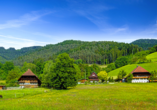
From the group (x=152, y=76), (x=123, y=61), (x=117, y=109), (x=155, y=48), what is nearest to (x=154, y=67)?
(x=152, y=76)

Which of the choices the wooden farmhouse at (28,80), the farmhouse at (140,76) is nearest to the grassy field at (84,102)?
the wooden farmhouse at (28,80)

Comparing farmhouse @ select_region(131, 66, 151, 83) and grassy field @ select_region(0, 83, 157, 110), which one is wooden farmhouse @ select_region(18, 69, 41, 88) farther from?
farmhouse @ select_region(131, 66, 151, 83)

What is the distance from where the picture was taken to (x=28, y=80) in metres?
69.5

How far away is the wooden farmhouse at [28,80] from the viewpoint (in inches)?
2707

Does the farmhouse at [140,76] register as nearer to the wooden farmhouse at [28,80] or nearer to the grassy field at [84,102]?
the grassy field at [84,102]

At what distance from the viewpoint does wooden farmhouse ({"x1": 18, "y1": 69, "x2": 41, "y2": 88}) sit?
226ft

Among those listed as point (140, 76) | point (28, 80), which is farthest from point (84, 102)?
point (140, 76)

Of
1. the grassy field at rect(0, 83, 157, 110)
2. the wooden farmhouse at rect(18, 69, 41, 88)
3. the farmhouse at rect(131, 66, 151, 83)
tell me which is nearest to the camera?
the grassy field at rect(0, 83, 157, 110)

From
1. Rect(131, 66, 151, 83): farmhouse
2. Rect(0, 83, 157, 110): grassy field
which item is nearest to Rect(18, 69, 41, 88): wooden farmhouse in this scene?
Rect(0, 83, 157, 110): grassy field

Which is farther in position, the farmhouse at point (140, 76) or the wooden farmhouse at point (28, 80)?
the farmhouse at point (140, 76)

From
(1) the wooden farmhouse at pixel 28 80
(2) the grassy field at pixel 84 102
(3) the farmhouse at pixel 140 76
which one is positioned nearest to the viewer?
(2) the grassy field at pixel 84 102

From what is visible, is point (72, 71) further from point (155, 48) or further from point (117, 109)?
point (155, 48)

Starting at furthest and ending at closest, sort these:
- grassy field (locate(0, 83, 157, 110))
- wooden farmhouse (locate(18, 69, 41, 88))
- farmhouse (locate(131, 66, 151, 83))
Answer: farmhouse (locate(131, 66, 151, 83)), wooden farmhouse (locate(18, 69, 41, 88)), grassy field (locate(0, 83, 157, 110))

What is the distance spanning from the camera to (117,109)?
696 inches
